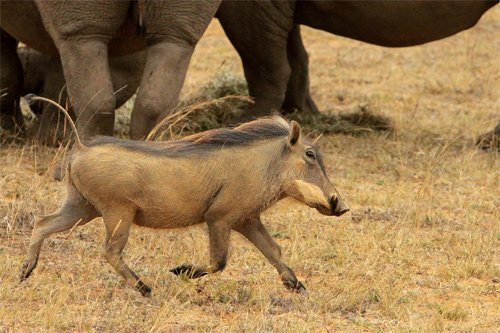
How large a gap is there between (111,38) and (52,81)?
1662mm

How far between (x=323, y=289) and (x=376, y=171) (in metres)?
3.13

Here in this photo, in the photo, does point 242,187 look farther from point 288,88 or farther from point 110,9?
point 288,88

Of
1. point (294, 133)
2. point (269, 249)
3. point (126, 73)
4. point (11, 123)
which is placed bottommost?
point (11, 123)

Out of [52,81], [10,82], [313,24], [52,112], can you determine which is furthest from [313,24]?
[10,82]

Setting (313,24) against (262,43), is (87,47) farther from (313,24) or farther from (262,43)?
(313,24)

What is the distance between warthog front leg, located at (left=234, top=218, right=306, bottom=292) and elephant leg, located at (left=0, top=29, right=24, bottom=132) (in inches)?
152

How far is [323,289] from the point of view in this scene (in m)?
5.92

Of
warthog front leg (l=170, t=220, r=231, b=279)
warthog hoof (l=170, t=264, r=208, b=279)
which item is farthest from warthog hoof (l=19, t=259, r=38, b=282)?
warthog front leg (l=170, t=220, r=231, b=279)

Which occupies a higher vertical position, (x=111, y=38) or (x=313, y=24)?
(x=111, y=38)

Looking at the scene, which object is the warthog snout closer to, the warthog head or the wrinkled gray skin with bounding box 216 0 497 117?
the warthog head

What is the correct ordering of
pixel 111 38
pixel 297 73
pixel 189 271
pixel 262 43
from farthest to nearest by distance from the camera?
pixel 297 73
pixel 262 43
pixel 111 38
pixel 189 271

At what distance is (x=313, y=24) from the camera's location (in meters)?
10.0

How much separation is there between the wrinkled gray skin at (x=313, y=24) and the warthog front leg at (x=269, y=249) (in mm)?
4304

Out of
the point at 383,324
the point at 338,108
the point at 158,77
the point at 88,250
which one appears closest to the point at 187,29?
the point at 158,77
